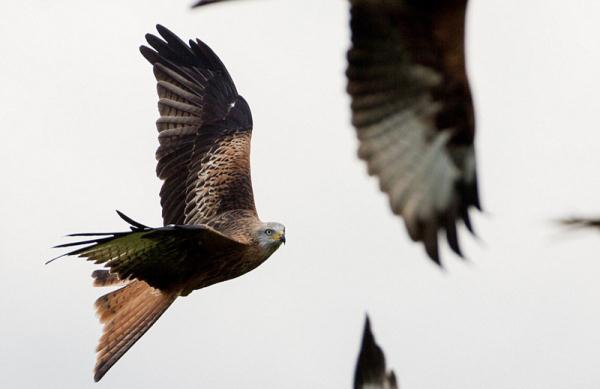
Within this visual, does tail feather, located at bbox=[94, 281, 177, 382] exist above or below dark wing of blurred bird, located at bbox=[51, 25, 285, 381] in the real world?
Answer: below

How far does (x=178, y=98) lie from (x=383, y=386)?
20.5ft

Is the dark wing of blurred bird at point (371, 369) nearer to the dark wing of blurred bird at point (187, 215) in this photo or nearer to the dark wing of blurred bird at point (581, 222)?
the dark wing of blurred bird at point (581, 222)

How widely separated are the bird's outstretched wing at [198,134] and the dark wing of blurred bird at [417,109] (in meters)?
4.15

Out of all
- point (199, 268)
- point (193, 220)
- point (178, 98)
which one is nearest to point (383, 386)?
point (199, 268)

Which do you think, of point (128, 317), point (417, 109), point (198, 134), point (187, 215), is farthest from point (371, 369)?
point (198, 134)

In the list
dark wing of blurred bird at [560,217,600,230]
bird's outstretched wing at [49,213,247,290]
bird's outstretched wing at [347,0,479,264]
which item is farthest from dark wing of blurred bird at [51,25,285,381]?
dark wing of blurred bird at [560,217,600,230]

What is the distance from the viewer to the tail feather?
33.3 ft

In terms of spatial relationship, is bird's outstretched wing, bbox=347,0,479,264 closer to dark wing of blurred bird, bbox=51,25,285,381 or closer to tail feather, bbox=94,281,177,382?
dark wing of blurred bird, bbox=51,25,285,381

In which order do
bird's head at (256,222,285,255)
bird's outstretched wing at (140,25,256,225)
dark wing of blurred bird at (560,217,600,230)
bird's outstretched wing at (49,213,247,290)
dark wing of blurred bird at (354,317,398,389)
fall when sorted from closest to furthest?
1. dark wing of blurred bird at (560,217,600,230)
2. dark wing of blurred bird at (354,317,398,389)
3. bird's outstretched wing at (49,213,247,290)
4. bird's head at (256,222,285,255)
5. bird's outstretched wing at (140,25,256,225)

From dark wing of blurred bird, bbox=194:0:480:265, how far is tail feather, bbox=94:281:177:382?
11.6 ft

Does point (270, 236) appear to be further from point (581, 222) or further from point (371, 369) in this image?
point (581, 222)

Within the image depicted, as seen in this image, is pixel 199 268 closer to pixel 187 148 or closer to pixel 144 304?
pixel 144 304

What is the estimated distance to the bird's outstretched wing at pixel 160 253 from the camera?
912 cm

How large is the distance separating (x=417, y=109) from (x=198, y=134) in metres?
5.03
